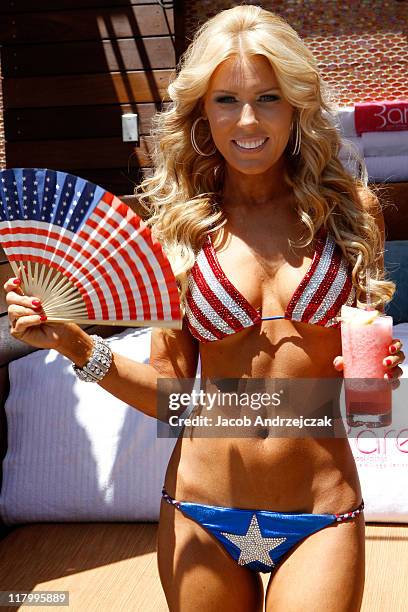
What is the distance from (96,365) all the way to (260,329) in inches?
13.1

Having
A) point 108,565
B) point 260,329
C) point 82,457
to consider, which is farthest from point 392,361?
point 82,457

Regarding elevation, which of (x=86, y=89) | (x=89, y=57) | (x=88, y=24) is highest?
(x=88, y=24)

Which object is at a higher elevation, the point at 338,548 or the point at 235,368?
the point at 235,368

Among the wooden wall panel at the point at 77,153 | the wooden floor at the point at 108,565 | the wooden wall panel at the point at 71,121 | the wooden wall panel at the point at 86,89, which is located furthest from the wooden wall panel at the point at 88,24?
the wooden floor at the point at 108,565

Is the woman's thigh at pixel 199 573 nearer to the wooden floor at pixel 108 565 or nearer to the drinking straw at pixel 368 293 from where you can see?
the drinking straw at pixel 368 293

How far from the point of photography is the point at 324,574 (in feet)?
5.42

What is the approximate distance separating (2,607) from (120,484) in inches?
30.8

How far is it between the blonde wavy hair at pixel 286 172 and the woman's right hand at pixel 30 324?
28 cm

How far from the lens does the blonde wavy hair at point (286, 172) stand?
1.77 m

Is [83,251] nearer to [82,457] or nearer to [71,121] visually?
[82,457]

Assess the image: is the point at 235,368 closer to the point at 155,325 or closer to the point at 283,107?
the point at 155,325

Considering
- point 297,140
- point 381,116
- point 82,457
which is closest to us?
point 297,140

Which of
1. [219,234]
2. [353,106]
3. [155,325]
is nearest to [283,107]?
[219,234]

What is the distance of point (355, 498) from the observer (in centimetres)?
175
